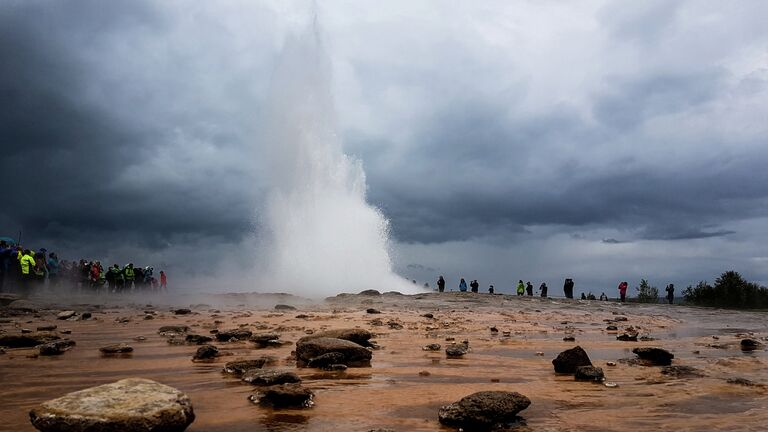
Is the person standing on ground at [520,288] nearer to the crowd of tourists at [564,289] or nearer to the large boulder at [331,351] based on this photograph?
the crowd of tourists at [564,289]

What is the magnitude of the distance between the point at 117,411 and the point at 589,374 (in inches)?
225

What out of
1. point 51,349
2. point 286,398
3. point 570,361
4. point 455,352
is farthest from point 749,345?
point 51,349

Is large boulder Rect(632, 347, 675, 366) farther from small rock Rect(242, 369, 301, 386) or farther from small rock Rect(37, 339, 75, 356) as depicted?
small rock Rect(37, 339, 75, 356)

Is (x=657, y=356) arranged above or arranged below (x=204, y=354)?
above

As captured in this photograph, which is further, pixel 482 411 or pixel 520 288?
pixel 520 288

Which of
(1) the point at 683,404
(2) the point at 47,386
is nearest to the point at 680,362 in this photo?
(1) the point at 683,404

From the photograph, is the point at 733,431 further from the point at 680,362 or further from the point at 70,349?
the point at 70,349

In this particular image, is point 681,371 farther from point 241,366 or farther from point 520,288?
point 520,288

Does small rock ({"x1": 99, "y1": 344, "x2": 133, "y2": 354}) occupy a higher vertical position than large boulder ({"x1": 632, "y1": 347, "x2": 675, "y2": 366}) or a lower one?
lower

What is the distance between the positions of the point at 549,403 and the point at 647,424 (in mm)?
1067

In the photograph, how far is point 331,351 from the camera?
7.80 m

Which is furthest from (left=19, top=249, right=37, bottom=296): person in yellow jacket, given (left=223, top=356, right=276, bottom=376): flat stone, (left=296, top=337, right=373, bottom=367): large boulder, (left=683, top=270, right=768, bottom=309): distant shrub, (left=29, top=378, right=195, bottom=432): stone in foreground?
(left=683, top=270, right=768, bottom=309): distant shrub

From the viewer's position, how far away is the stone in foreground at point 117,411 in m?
3.47

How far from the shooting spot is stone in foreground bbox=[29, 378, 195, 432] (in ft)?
11.4
